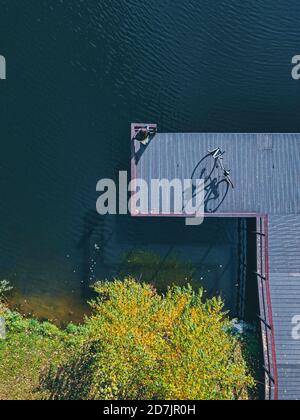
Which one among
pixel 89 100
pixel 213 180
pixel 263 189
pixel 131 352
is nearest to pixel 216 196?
pixel 213 180

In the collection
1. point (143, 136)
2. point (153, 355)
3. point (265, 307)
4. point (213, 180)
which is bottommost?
point (153, 355)

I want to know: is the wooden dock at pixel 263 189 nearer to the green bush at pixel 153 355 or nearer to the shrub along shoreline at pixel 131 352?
the green bush at pixel 153 355

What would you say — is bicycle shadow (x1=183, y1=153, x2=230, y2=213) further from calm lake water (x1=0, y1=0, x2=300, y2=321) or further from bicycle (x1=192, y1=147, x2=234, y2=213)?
calm lake water (x1=0, y1=0, x2=300, y2=321)

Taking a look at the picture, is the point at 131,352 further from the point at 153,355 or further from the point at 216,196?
the point at 216,196

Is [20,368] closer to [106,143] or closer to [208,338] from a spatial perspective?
[208,338]

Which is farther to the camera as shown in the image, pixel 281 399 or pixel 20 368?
pixel 20 368

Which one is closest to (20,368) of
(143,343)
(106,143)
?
(143,343)
